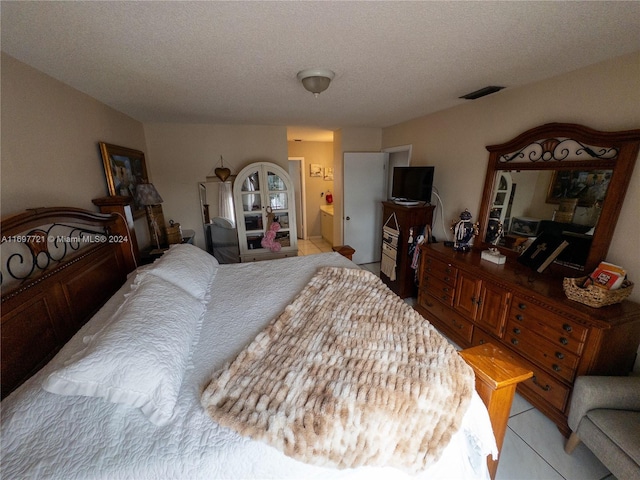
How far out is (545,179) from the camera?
188 cm

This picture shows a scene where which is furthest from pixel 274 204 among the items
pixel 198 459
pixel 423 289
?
pixel 198 459

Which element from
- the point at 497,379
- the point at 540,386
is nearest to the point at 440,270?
the point at 540,386

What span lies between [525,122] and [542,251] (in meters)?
1.06

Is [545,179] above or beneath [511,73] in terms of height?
beneath

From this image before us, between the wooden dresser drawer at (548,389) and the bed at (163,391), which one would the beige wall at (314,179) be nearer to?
the bed at (163,391)

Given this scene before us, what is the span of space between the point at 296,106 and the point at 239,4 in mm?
1547

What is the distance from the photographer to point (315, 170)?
5434 millimetres

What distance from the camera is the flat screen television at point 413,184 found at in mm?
2854

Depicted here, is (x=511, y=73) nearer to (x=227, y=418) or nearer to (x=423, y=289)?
(x=423, y=289)

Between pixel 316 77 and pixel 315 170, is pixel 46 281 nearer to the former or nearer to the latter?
pixel 316 77

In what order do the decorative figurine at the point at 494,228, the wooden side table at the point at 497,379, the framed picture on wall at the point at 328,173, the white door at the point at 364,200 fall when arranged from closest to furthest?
1. the wooden side table at the point at 497,379
2. the decorative figurine at the point at 494,228
3. the white door at the point at 364,200
4. the framed picture on wall at the point at 328,173

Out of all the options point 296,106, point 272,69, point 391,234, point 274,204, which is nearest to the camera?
point 272,69

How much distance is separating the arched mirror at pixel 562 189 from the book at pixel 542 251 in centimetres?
5

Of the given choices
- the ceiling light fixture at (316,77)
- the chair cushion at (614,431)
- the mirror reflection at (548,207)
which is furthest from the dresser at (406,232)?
the chair cushion at (614,431)
